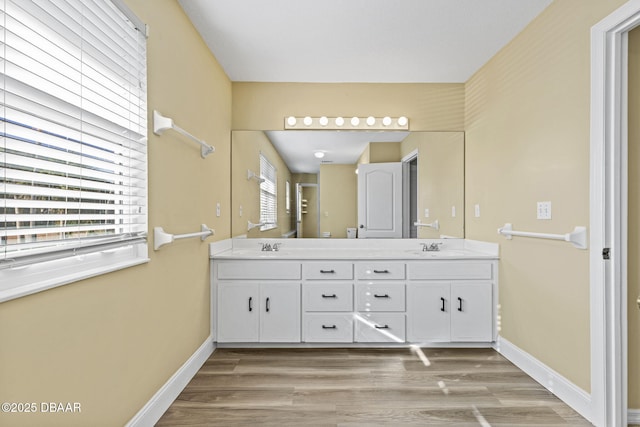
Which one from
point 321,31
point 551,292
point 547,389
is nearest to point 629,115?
point 551,292

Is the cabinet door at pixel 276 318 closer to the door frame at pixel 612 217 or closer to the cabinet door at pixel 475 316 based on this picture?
the cabinet door at pixel 475 316

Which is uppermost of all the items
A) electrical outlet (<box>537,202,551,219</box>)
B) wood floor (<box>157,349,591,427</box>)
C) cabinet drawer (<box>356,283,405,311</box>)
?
electrical outlet (<box>537,202,551,219</box>)

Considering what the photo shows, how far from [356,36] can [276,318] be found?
7.15 feet

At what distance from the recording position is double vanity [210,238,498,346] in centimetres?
282

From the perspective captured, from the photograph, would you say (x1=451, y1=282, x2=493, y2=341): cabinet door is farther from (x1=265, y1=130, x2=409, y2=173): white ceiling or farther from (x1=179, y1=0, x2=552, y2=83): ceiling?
(x1=179, y1=0, x2=552, y2=83): ceiling

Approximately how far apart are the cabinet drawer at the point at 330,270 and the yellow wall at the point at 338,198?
0.54m

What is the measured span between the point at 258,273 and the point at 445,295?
1.51 metres

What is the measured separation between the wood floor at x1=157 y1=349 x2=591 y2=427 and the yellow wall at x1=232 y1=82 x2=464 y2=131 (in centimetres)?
201

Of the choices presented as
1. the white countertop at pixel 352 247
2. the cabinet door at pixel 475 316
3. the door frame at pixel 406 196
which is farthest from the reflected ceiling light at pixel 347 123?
the cabinet door at pixel 475 316

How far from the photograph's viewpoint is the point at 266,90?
3.27m

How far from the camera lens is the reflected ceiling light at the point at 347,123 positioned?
129 inches

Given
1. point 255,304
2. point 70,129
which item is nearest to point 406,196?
point 255,304

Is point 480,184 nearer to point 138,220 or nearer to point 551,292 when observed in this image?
point 551,292

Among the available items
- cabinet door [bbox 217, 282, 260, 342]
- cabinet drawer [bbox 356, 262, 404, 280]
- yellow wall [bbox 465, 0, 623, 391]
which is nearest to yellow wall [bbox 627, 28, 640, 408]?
yellow wall [bbox 465, 0, 623, 391]
